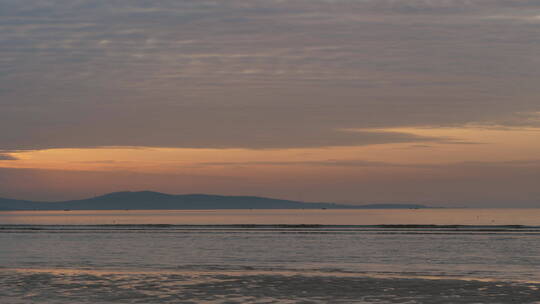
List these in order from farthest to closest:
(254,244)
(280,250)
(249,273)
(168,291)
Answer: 1. (254,244)
2. (280,250)
3. (249,273)
4. (168,291)

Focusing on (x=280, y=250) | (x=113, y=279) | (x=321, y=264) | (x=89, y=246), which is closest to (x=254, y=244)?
(x=280, y=250)

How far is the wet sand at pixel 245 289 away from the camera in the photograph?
33625 mm

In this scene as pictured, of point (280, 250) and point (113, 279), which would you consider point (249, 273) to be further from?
point (280, 250)

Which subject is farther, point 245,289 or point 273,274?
point 273,274

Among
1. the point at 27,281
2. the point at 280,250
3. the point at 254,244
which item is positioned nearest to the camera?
the point at 27,281

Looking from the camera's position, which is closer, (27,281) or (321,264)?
(27,281)

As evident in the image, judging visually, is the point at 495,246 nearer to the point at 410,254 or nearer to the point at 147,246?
the point at 410,254

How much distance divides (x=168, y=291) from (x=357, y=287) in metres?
10.5

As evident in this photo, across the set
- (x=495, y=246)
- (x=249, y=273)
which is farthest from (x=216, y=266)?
(x=495, y=246)

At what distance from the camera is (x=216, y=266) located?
5203 cm

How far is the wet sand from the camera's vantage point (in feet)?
110

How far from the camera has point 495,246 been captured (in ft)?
243

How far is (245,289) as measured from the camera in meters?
37.5

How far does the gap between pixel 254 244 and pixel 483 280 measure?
4081cm
